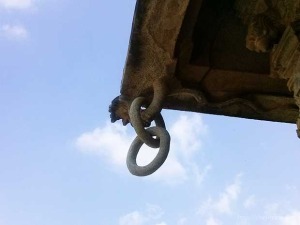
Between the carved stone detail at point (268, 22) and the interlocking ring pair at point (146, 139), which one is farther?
the interlocking ring pair at point (146, 139)

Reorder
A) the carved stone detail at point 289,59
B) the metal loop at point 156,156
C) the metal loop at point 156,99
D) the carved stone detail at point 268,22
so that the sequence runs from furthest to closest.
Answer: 1. the metal loop at point 156,99
2. the metal loop at point 156,156
3. the carved stone detail at point 268,22
4. the carved stone detail at point 289,59

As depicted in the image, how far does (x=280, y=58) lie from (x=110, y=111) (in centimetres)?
163

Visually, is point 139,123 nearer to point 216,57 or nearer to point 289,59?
point 216,57

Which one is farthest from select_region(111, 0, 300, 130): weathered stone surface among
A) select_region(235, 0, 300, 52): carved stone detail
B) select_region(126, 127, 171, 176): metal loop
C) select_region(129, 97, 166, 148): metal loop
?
select_region(126, 127, 171, 176): metal loop

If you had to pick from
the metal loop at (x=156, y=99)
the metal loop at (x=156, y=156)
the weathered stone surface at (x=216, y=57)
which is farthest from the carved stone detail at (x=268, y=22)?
the metal loop at (x=156, y=156)

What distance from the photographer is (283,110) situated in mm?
4586

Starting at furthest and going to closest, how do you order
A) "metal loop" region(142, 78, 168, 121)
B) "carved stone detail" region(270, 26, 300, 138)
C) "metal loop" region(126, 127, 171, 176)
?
"metal loop" region(142, 78, 168, 121), "metal loop" region(126, 127, 171, 176), "carved stone detail" region(270, 26, 300, 138)

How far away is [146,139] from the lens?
4312 mm

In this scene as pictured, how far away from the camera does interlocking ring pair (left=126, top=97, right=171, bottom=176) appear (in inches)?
163

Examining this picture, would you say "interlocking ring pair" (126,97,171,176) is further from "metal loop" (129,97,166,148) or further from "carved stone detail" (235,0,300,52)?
"carved stone detail" (235,0,300,52)

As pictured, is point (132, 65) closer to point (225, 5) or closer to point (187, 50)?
point (187, 50)

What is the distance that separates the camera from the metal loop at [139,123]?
14.0ft

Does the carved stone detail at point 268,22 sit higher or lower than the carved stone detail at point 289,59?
higher

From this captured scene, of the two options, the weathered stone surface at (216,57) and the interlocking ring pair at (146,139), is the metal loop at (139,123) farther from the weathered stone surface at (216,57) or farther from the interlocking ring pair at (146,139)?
the weathered stone surface at (216,57)
